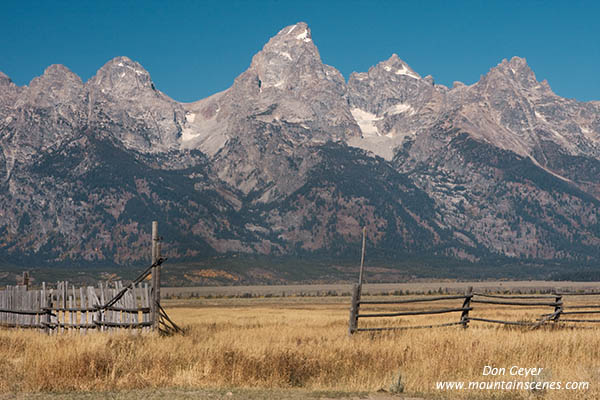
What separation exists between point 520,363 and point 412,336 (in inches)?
198

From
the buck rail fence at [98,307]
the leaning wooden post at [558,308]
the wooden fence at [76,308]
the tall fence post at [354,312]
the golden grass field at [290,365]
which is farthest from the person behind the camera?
the leaning wooden post at [558,308]

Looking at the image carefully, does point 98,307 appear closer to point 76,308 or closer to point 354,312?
point 76,308

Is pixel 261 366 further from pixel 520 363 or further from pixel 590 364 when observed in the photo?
pixel 590 364

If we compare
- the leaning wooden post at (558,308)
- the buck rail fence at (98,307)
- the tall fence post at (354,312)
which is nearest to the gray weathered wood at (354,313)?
the tall fence post at (354,312)

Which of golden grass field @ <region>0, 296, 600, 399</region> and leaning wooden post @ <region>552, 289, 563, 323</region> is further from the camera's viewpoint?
leaning wooden post @ <region>552, 289, 563, 323</region>

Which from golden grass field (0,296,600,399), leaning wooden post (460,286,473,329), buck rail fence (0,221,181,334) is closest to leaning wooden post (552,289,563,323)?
leaning wooden post (460,286,473,329)

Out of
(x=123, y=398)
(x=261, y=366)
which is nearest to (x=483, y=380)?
(x=261, y=366)

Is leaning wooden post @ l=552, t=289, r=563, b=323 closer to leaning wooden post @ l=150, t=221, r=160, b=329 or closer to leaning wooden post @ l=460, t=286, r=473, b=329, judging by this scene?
leaning wooden post @ l=460, t=286, r=473, b=329

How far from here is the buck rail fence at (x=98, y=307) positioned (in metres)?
23.8

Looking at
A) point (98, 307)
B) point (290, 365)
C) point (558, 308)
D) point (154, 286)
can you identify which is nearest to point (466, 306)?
point (558, 308)

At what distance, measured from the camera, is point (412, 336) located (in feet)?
72.5

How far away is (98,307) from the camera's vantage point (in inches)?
966

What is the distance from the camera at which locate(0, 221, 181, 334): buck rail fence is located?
23.8m

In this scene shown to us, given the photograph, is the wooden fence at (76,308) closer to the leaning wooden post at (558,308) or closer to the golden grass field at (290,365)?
the golden grass field at (290,365)
